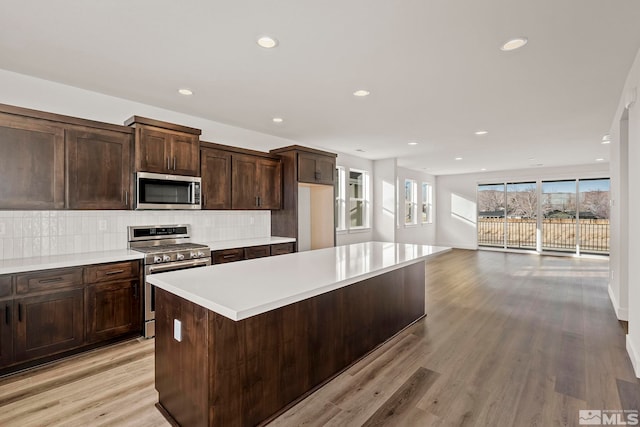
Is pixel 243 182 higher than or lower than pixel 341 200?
higher

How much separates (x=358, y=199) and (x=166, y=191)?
4.64 metres

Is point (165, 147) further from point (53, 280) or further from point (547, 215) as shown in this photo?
point (547, 215)

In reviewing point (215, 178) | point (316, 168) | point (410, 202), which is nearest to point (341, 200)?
point (316, 168)

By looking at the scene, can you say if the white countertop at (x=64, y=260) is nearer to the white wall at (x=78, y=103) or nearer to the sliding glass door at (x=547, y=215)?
the white wall at (x=78, y=103)

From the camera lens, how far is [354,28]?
2129 mm

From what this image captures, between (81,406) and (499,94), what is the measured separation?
4581 millimetres

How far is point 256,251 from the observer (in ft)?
13.7

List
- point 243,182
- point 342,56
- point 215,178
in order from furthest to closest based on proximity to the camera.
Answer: point 243,182 < point 215,178 < point 342,56

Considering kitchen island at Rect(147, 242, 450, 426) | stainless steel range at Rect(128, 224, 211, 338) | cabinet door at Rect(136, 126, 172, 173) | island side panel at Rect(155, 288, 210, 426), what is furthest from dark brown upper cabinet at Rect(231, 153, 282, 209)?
island side panel at Rect(155, 288, 210, 426)

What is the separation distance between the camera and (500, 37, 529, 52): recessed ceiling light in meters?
2.24

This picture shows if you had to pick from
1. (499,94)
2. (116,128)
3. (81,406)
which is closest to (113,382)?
(81,406)

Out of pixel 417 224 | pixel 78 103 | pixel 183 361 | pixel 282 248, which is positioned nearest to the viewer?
pixel 183 361

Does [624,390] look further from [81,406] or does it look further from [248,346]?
[81,406]

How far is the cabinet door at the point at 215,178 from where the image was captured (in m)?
3.97
